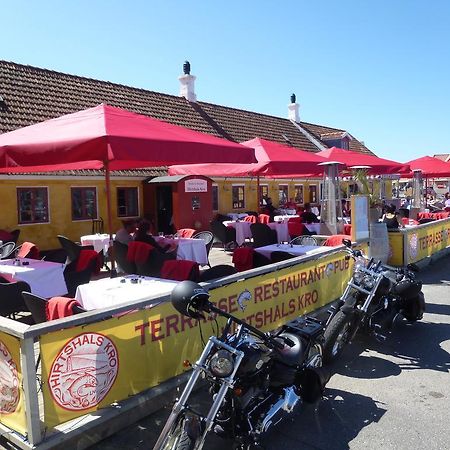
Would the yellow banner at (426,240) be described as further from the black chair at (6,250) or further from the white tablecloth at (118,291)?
the black chair at (6,250)

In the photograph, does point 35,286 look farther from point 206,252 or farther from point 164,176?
point 164,176

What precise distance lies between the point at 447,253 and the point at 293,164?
5896 mm

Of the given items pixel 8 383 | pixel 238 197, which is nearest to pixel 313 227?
pixel 238 197

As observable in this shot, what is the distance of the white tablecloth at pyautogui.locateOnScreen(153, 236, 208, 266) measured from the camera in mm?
9023

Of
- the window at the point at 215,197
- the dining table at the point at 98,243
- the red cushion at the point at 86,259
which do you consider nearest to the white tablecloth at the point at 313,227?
the dining table at the point at 98,243

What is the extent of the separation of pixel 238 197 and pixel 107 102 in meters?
6.89

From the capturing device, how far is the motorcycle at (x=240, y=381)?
2580 mm

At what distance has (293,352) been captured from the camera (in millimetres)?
3449

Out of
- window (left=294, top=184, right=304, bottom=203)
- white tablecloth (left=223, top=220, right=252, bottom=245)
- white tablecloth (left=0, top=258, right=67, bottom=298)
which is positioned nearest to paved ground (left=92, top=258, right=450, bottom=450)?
white tablecloth (left=0, top=258, right=67, bottom=298)

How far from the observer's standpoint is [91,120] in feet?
16.8

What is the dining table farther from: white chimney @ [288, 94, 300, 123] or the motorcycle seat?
white chimney @ [288, 94, 300, 123]

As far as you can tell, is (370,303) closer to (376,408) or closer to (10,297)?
(376,408)

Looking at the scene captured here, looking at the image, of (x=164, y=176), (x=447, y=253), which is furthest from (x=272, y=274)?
(x=164, y=176)

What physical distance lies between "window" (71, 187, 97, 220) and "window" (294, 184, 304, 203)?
12.5m
